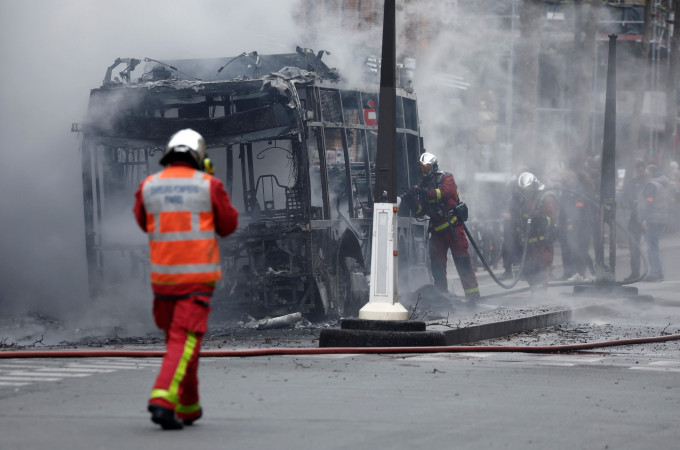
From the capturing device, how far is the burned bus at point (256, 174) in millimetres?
12039

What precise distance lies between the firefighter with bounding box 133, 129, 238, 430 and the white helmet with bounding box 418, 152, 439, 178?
8602 mm

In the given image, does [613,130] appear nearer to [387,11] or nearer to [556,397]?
[387,11]

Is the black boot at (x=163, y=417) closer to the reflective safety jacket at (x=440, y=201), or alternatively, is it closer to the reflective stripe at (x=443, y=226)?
the reflective safety jacket at (x=440, y=201)

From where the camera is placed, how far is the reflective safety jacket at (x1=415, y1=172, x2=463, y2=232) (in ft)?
46.1

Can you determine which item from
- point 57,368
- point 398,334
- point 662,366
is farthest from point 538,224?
point 57,368

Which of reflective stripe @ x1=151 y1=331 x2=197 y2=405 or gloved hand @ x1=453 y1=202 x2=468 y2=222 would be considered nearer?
reflective stripe @ x1=151 y1=331 x2=197 y2=405

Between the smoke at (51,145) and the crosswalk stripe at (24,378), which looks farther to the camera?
the smoke at (51,145)

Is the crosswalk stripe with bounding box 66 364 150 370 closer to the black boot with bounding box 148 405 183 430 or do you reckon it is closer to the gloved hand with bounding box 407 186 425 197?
the black boot with bounding box 148 405 183 430

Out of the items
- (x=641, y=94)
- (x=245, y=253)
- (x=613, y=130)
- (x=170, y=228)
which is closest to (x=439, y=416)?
(x=170, y=228)

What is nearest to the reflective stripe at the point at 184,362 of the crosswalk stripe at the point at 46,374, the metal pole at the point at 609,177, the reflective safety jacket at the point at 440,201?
the crosswalk stripe at the point at 46,374

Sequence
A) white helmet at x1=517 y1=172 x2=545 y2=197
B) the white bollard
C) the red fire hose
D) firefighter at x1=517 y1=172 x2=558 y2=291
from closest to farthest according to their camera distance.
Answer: the red fire hose
the white bollard
firefighter at x1=517 y1=172 x2=558 y2=291
white helmet at x1=517 y1=172 x2=545 y2=197

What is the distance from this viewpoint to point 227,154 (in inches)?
491

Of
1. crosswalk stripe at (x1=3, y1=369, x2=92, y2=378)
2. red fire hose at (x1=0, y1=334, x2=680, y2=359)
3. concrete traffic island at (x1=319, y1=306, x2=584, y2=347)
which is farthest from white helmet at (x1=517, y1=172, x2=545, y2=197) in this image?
crosswalk stripe at (x1=3, y1=369, x2=92, y2=378)

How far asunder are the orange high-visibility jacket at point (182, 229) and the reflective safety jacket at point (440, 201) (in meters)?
8.55
